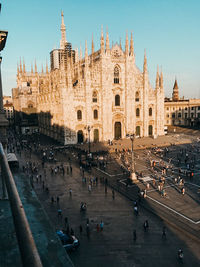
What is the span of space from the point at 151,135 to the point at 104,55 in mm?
23633

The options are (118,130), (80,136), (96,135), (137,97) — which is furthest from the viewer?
(137,97)

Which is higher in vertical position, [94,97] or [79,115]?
[94,97]

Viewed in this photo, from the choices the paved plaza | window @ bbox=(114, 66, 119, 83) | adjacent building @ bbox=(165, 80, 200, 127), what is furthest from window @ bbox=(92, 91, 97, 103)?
adjacent building @ bbox=(165, 80, 200, 127)

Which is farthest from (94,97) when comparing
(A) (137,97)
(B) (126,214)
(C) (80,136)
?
(B) (126,214)

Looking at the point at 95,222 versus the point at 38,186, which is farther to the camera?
the point at 38,186

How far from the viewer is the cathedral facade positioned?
49.4 meters

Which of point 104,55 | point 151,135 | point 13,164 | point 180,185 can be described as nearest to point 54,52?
point 104,55

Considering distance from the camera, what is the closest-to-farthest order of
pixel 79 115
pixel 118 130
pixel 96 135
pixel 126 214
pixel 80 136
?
pixel 126 214
pixel 79 115
pixel 80 136
pixel 96 135
pixel 118 130

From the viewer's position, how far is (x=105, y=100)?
173 ft

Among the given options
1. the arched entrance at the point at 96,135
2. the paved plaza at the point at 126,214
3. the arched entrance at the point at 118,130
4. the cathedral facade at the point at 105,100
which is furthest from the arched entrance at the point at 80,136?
the paved plaza at the point at 126,214

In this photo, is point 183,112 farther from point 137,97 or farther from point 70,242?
point 70,242

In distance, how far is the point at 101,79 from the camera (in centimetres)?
5166

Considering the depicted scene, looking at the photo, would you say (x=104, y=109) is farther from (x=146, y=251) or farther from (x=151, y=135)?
(x=146, y=251)

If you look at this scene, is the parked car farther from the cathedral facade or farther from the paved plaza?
the cathedral facade
